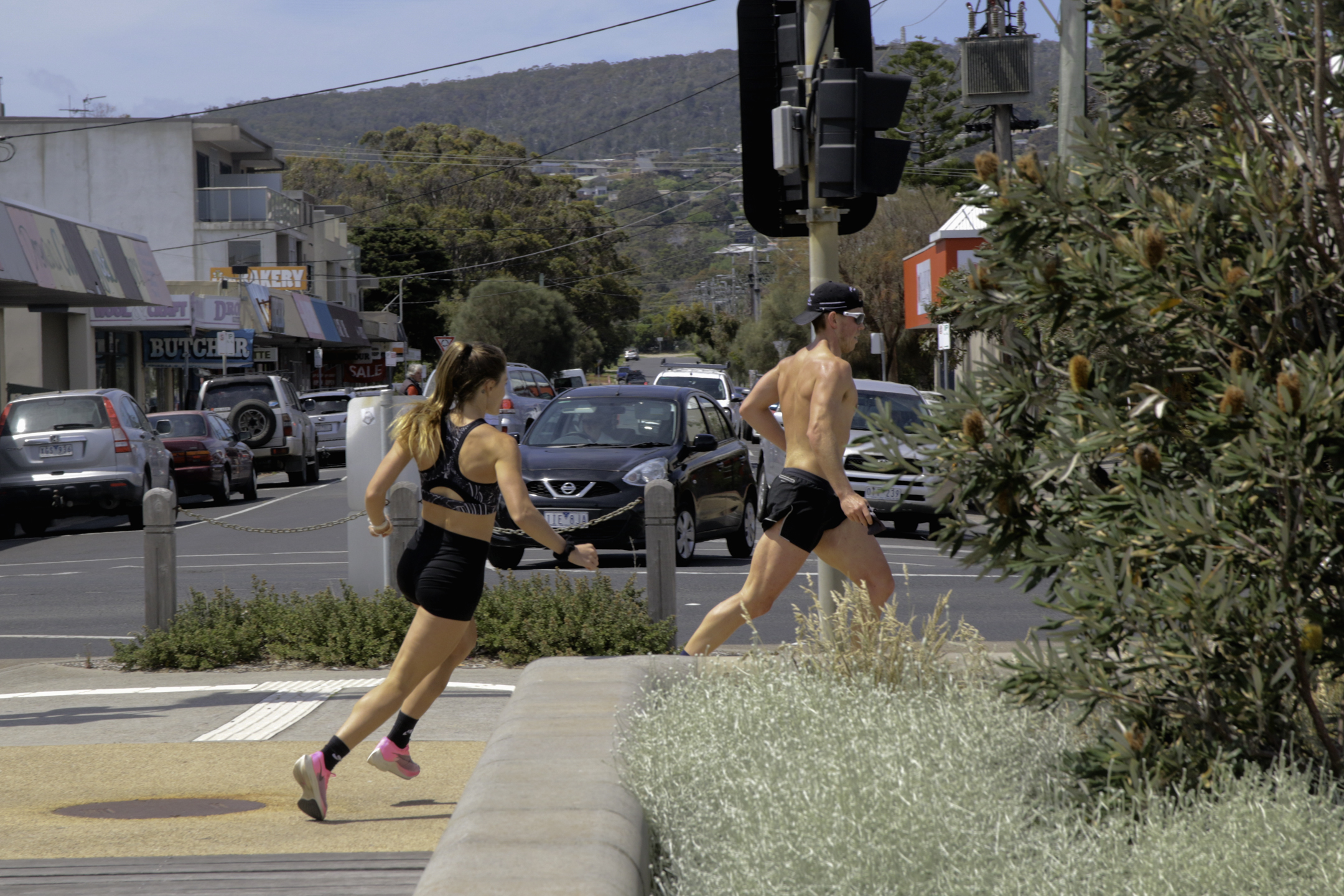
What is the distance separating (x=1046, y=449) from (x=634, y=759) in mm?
1329

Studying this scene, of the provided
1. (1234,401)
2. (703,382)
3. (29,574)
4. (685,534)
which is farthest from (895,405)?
(703,382)

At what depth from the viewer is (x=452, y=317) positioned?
302ft

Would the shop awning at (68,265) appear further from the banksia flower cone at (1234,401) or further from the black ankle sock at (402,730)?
the banksia flower cone at (1234,401)

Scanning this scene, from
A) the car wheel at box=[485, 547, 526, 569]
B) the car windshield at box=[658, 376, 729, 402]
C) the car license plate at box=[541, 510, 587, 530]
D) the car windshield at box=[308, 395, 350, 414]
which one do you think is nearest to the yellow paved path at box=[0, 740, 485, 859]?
the car license plate at box=[541, 510, 587, 530]

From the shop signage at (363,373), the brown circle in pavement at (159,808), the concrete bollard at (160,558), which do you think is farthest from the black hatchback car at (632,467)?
the shop signage at (363,373)

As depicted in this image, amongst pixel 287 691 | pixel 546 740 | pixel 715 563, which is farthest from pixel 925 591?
pixel 546 740

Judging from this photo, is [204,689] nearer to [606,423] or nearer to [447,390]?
[447,390]

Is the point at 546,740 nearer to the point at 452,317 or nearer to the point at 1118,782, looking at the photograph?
the point at 1118,782

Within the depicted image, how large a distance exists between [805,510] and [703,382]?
30874 millimetres

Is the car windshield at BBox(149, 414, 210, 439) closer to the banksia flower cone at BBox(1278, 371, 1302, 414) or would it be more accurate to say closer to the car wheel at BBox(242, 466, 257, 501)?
the car wheel at BBox(242, 466, 257, 501)

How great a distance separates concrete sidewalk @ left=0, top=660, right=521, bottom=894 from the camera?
199 inches

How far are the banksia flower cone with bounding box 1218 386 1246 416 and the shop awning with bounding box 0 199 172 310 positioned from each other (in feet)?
78.8

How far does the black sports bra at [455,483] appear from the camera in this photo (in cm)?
543

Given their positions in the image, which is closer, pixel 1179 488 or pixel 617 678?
pixel 1179 488
